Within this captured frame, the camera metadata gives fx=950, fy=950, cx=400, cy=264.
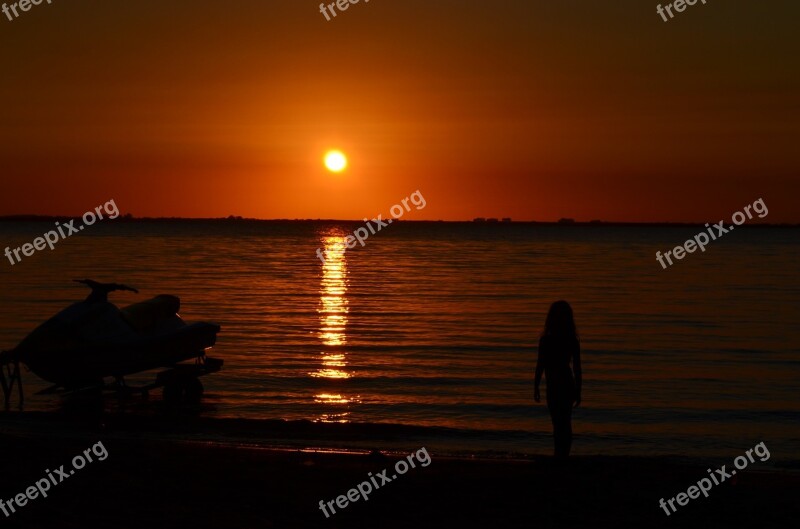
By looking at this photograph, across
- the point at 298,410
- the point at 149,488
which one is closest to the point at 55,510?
the point at 149,488

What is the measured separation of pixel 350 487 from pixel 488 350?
61.2 ft

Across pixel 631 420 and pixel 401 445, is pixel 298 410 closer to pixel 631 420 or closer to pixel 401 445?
pixel 401 445

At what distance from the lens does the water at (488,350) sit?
19.5m

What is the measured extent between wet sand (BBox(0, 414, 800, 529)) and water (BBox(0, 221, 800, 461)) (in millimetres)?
3986

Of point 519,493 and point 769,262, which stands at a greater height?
point 769,262

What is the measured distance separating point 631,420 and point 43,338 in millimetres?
11870

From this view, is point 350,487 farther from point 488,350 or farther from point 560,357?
point 488,350

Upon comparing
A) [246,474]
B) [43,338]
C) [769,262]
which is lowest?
[246,474]

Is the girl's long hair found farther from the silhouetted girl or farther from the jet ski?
the jet ski

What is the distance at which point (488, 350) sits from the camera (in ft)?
99.7

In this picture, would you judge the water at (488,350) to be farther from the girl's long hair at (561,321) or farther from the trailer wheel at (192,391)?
the girl's long hair at (561,321)

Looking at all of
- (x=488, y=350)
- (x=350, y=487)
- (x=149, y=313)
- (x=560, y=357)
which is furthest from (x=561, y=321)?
(x=488, y=350)

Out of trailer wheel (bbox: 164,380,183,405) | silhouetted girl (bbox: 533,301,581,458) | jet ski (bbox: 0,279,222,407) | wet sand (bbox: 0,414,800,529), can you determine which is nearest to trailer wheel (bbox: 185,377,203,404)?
jet ski (bbox: 0,279,222,407)

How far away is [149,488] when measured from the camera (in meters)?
11.5
